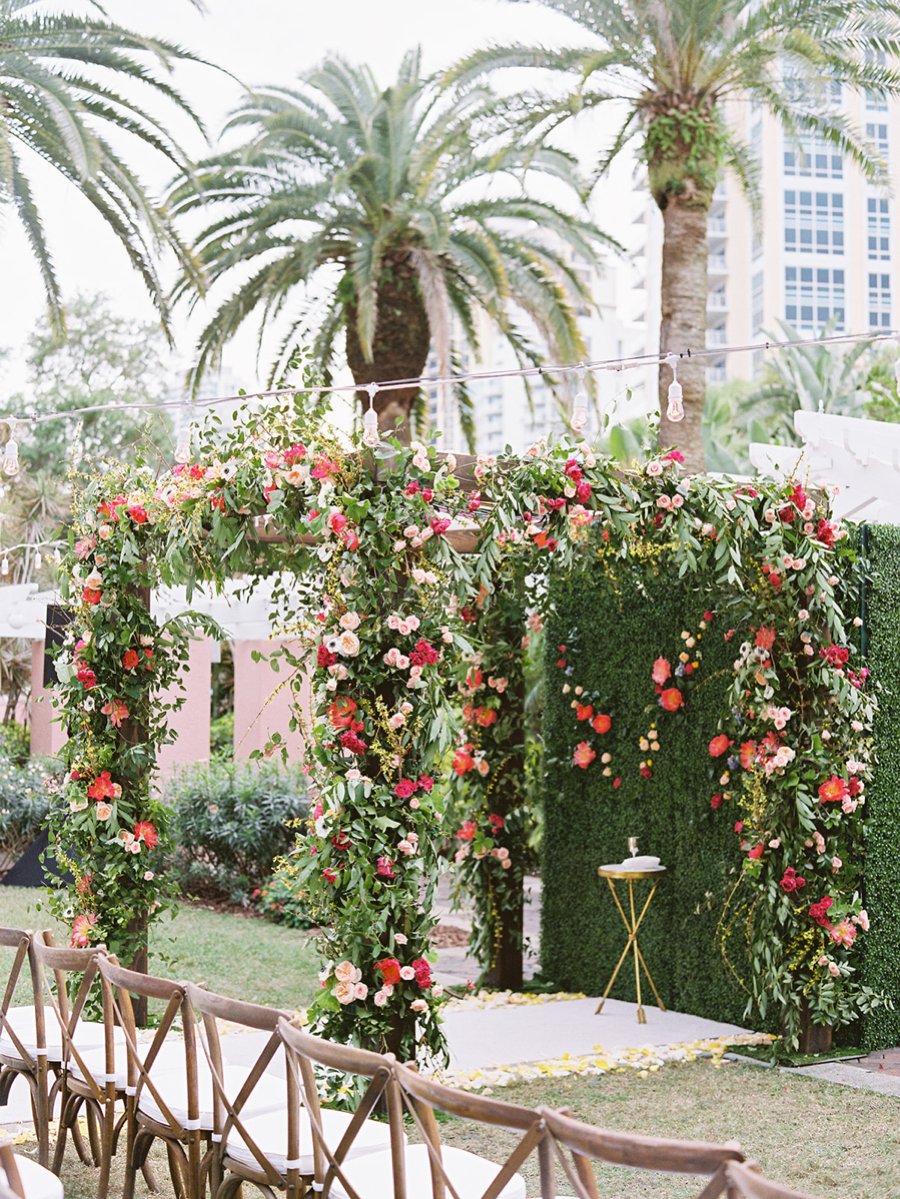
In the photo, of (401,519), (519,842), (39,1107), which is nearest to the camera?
(39,1107)

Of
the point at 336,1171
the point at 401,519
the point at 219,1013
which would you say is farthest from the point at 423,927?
the point at 336,1171

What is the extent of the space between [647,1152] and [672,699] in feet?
16.3

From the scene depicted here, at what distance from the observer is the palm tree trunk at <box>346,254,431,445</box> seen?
39.1 feet

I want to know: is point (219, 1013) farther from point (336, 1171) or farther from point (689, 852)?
point (689, 852)

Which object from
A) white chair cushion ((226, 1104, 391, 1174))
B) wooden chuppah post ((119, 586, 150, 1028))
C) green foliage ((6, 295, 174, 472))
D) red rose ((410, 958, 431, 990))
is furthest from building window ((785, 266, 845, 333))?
white chair cushion ((226, 1104, 391, 1174))

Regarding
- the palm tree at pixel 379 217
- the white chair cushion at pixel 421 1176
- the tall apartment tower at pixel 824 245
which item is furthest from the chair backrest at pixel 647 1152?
the tall apartment tower at pixel 824 245

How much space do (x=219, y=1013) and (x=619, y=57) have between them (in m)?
8.93

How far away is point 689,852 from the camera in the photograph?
7211 mm

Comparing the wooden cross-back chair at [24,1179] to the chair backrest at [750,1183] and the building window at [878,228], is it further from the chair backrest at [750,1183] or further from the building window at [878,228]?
the building window at [878,228]

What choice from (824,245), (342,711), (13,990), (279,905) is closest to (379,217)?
(279,905)

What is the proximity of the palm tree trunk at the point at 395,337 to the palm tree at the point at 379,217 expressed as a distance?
11mm

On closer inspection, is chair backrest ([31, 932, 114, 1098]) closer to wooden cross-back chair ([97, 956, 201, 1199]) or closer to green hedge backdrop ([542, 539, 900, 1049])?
wooden cross-back chair ([97, 956, 201, 1199])

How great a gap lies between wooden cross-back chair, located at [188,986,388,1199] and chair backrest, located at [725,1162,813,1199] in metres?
1.22

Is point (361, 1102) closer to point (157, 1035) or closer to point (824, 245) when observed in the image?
point (157, 1035)
